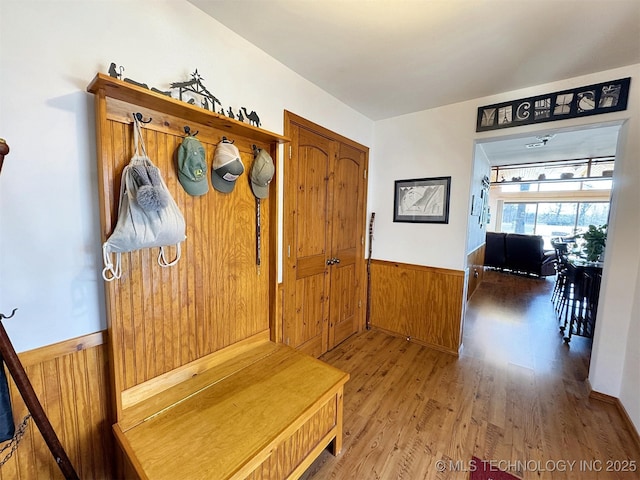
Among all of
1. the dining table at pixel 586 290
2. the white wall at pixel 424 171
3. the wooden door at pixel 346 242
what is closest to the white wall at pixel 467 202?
the white wall at pixel 424 171

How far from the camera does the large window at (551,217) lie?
7855mm

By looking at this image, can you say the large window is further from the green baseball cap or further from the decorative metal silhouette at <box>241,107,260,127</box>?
the green baseball cap

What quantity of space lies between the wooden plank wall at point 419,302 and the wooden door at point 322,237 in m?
0.25

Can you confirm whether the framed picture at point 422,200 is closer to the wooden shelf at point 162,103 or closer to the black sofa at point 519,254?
the wooden shelf at point 162,103

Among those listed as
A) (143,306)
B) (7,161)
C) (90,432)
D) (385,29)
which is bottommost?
(90,432)

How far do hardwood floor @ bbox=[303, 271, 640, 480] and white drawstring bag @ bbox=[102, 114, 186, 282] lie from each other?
5.03 feet

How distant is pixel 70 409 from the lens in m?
1.15

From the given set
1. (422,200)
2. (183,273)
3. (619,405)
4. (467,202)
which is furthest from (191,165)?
(619,405)

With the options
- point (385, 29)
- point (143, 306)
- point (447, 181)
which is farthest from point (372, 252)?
point (143, 306)

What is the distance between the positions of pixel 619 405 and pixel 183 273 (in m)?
3.23

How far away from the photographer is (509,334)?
3.20 meters

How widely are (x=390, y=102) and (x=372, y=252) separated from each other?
169 cm

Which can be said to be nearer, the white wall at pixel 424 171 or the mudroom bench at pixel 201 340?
the mudroom bench at pixel 201 340

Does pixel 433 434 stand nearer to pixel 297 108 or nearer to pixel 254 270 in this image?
pixel 254 270
